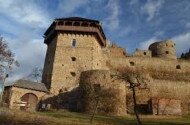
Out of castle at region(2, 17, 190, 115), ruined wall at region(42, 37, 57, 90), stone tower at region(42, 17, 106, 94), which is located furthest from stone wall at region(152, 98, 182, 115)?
ruined wall at region(42, 37, 57, 90)

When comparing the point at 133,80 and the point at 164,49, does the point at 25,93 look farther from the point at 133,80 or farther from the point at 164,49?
the point at 164,49

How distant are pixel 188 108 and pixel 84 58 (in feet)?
44.8

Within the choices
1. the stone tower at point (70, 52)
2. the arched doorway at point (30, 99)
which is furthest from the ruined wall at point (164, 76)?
the arched doorway at point (30, 99)

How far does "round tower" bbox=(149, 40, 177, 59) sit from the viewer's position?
164ft

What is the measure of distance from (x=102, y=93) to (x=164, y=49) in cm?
2463

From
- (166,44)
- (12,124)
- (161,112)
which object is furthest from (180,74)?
(12,124)

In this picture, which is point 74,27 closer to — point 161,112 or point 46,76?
point 46,76

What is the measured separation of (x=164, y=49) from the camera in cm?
5019

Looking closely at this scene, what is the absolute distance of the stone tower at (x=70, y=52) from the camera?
36938 mm

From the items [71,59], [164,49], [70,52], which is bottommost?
[71,59]

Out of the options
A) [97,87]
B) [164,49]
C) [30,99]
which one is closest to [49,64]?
[30,99]

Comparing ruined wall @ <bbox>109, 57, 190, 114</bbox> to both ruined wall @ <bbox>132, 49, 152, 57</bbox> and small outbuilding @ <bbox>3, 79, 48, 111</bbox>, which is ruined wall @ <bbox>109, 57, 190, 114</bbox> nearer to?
ruined wall @ <bbox>132, 49, 152, 57</bbox>

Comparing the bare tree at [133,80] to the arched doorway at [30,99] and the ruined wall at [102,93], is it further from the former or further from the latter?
the arched doorway at [30,99]

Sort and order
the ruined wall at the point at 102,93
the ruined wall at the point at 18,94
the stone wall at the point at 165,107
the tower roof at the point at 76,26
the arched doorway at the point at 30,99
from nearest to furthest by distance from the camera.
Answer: the ruined wall at the point at 102,93
the stone wall at the point at 165,107
the ruined wall at the point at 18,94
the arched doorway at the point at 30,99
the tower roof at the point at 76,26
